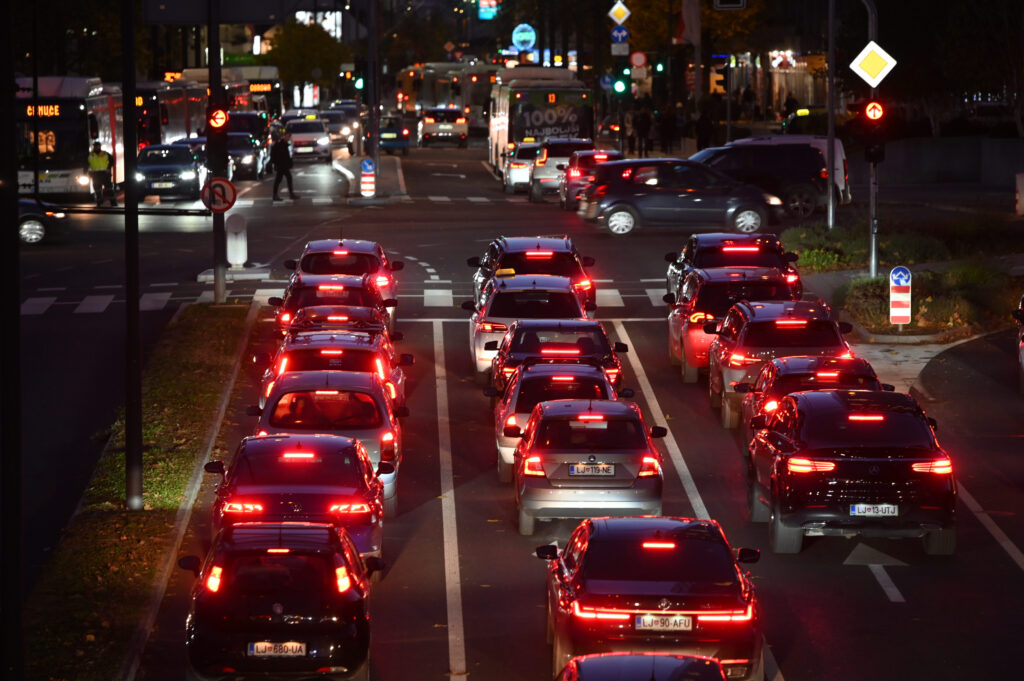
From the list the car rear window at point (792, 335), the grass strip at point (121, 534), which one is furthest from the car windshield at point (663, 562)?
the car rear window at point (792, 335)

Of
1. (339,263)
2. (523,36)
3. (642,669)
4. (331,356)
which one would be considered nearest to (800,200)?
(339,263)

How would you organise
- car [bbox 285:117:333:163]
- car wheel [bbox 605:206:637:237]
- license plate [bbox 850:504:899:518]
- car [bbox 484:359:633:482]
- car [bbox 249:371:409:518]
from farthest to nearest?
1. car [bbox 285:117:333:163]
2. car wheel [bbox 605:206:637:237]
3. car [bbox 484:359:633:482]
4. car [bbox 249:371:409:518]
5. license plate [bbox 850:504:899:518]

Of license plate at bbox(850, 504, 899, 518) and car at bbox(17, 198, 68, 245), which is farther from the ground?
car at bbox(17, 198, 68, 245)

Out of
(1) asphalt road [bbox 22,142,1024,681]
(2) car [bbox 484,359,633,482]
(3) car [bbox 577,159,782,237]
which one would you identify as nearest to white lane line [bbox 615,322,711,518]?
(1) asphalt road [bbox 22,142,1024,681]

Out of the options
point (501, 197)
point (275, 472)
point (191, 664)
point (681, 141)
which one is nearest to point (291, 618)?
point (191, 664)

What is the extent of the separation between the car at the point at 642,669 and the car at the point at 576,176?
39360mm

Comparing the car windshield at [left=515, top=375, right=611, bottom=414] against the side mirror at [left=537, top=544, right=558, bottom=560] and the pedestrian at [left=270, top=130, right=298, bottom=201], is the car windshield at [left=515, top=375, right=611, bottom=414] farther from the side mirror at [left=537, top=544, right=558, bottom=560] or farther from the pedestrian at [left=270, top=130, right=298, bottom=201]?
the pedestrian at [left=270, top=130, right=298, bottom=201]

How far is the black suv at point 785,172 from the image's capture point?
45969mm

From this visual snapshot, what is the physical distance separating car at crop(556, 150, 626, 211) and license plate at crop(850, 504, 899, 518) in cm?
3249

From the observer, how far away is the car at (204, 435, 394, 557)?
16000 millimetres

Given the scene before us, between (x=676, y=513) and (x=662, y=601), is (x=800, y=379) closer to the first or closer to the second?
(x=676, y=513)

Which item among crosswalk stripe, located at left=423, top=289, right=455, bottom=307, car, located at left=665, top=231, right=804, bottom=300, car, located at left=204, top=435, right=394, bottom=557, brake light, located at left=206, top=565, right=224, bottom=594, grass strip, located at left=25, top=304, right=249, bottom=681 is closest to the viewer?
brake light, located at left=206, top=565, right=224, bottom=594

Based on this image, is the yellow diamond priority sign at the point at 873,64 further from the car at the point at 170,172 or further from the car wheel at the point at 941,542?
the car at the point at 170,172

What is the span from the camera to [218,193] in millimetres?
30844
